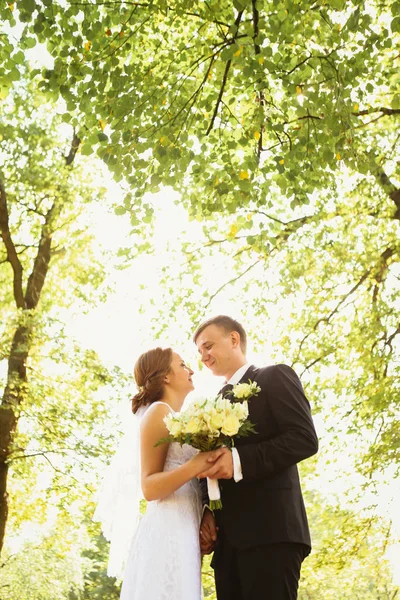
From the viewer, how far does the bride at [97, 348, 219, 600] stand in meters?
3.46

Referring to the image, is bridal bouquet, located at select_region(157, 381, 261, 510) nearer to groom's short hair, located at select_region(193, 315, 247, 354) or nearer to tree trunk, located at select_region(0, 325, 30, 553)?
groom's short hair, located at select_region(193, 315, 247, 354)

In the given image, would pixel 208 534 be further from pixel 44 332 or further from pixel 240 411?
pixel 44 332

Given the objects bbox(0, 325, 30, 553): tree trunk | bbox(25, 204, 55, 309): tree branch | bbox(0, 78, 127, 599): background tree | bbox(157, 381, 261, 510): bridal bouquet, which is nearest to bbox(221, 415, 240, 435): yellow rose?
bbox(157, 381, 261, 510): bridal bouquet

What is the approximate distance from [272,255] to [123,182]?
18.1ft

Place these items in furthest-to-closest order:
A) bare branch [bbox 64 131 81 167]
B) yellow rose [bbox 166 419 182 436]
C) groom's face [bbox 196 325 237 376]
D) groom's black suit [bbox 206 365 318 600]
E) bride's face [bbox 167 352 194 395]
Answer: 1. bare branch [bbox 64 131 81 167]
2. bride's face [bbox 167 352 194 395]
3. groom's face [bbox 196 325 237 376]
4. yellow rose [bbox 166 419 182 436]
5. groom's black suit [bbox 206 365 318 600]

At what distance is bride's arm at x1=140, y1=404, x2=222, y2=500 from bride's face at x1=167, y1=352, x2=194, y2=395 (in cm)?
32

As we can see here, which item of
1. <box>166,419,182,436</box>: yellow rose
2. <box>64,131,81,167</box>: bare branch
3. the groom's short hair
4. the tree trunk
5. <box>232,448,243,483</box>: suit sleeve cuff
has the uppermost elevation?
<box>64,131,81,167</box>: bare branch

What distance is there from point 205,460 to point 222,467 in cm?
11

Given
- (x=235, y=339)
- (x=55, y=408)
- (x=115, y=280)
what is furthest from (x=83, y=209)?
(x=235, y=339)

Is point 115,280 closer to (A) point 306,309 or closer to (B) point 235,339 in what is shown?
(A) point 306,309

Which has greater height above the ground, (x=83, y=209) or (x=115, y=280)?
(x=83, y=209)

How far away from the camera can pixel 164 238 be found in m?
11.8

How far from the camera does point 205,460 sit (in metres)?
3.39

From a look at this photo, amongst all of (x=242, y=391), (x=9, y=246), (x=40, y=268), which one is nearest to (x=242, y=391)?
(x=242, y=391)
